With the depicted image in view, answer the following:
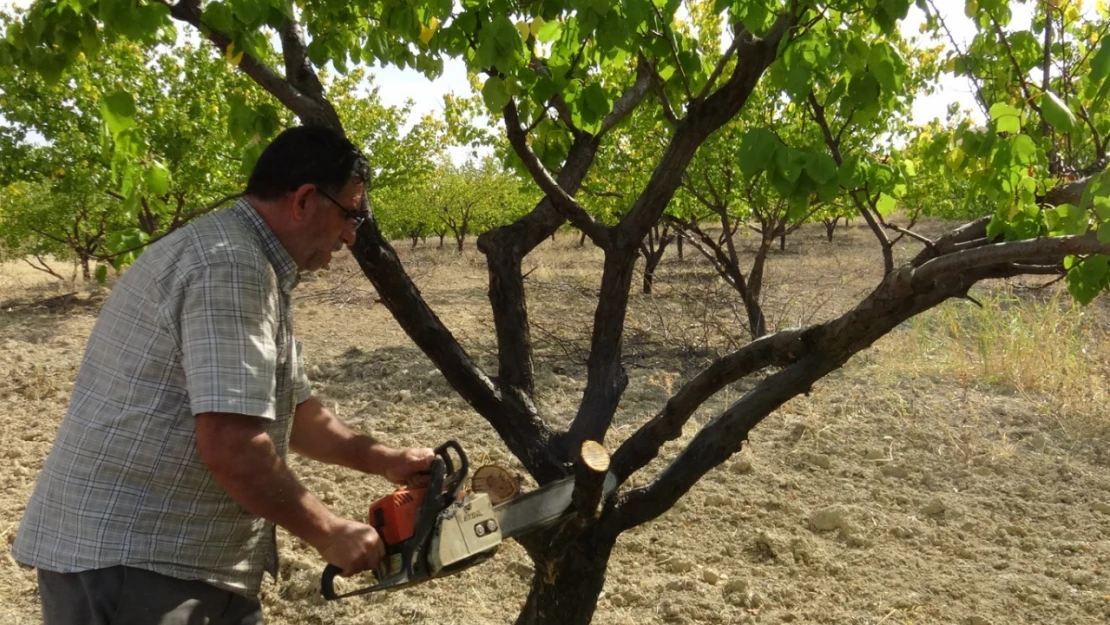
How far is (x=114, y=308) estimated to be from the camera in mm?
1683

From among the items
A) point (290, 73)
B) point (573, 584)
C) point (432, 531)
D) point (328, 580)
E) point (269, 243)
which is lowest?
point (573, 584)

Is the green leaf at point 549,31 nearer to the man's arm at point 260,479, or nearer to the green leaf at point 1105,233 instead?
the man's arm at point 260,479

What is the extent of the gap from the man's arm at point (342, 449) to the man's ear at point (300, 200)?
635 mm

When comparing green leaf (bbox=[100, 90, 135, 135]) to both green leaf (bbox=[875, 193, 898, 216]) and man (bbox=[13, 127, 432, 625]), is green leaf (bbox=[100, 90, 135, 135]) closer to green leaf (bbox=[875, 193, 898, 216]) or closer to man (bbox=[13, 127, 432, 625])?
man (bbox=[13, 127, 432, 625])

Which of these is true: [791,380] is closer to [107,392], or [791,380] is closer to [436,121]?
[107,392]

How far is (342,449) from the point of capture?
2.21 metres

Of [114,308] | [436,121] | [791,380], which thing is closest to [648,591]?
[791,380]

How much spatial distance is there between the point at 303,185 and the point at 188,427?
59 cm

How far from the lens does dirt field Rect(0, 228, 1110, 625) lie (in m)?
3.35

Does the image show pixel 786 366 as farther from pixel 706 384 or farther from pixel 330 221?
pixel 330 221

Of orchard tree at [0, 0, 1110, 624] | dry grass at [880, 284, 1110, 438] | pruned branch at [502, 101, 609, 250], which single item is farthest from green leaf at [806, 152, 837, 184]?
dry grass at [880, 284, 1110, 438]

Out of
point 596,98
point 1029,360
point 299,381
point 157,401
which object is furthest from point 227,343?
point 1029,360

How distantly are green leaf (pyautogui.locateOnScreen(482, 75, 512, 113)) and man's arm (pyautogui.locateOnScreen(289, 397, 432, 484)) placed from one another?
3.17ft

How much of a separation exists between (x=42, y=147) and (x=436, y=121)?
23.8ft
